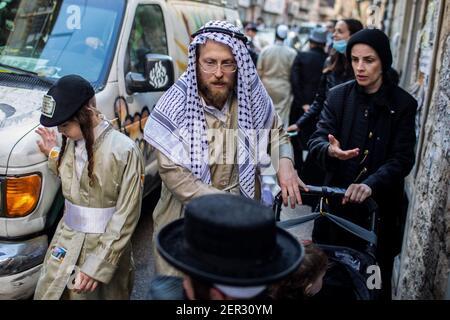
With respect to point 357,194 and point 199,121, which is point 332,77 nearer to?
point 357,194

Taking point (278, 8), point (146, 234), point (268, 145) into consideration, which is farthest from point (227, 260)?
point (278, 8)

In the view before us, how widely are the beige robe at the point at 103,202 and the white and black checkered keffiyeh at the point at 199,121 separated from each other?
17 cm

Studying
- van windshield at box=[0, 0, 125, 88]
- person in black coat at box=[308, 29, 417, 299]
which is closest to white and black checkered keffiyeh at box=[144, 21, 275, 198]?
person in black coat at box=[308, 29, 417, 299]

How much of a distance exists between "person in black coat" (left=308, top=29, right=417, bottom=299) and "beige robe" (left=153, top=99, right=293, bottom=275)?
402 mm

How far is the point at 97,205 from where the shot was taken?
2533mm

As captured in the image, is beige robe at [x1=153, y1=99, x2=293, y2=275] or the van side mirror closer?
beige robe at [x1=153, y1=99, x2=293, y2=275]

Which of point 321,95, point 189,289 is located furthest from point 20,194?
point 321,95

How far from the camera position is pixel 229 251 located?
4.72 feet

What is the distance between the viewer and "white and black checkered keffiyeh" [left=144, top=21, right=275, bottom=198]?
2502 millimetres

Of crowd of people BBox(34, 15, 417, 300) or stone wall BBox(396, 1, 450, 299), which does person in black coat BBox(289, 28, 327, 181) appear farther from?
crowd of people BBox(34, 15, 417, 300)

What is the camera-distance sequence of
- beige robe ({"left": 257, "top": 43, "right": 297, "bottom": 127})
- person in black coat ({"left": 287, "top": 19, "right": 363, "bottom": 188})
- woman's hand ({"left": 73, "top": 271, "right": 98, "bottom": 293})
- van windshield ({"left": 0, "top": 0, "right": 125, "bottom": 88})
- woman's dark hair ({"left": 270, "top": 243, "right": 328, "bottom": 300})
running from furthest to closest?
1. beige robe ({"left": 257, "top": 43, "right": 297, "bottom": 127})
2. person in black coat ({"left": 287, "top": 19, "right": 363, "bottom": 188})
3. van windshield ({"left": 0, "top": 0, "right": 125, "bottom": 88})
4. woman's hand ({"left": 73, "top": 271, "right": 98, "bottom": 293})
5. woman's dark hair ({"left": 270, "top": 243, "right": 328, "bottom": 300})

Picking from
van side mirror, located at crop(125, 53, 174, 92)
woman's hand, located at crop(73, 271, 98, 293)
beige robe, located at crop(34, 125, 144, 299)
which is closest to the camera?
woman's hand, located at crop(73, 271, 98, 293)

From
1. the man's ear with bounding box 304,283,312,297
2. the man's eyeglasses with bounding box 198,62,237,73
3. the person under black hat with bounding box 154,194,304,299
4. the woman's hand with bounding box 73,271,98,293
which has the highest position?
the man's eyeglasses with bounding box 198,62,237,73

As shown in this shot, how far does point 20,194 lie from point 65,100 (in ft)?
2.63
